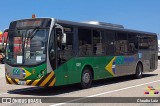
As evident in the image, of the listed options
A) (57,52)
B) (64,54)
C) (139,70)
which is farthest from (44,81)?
(139,70)

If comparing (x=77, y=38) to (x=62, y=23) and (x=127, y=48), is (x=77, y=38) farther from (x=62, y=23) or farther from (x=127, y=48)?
(x=127, y=48)

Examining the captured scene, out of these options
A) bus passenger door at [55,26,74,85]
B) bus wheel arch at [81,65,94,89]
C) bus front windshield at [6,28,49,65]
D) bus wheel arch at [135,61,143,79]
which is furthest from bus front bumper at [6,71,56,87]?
bus wheel arch at [135,61,143,79]

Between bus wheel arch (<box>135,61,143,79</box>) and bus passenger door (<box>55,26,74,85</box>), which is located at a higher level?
bus passenger door (<box>55,26,74,85</box>)

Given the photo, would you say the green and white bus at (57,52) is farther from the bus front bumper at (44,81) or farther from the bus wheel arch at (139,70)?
the bus wheel arch at (139,70)

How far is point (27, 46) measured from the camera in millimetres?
13164

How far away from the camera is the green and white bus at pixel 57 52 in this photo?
1285 centimetres

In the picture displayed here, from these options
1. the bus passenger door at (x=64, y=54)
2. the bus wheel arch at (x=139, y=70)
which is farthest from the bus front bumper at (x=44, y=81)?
the bus wheel arch at (x=139, y=70)

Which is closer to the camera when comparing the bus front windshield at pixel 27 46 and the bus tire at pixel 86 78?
the bus front windshield at pixel 27 46

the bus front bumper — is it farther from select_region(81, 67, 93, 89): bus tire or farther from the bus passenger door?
select_region(81, 67, 93, 89): bus tire

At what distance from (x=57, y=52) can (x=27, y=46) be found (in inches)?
45.7

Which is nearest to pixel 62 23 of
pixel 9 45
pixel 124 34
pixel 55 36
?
pixel 55 36

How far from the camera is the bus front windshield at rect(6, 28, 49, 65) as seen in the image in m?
12.9

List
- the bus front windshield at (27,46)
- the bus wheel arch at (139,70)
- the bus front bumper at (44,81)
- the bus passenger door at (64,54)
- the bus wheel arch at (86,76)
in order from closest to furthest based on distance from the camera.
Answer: the bus front bumper at (44,81) → the bus front windshield at (27,46) → the bus passenger door at (64,54) → the bus wheel arch at (86,76) → the bus wheel arch at (139,70)

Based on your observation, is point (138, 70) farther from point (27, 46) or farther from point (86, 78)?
point (27, 46)
